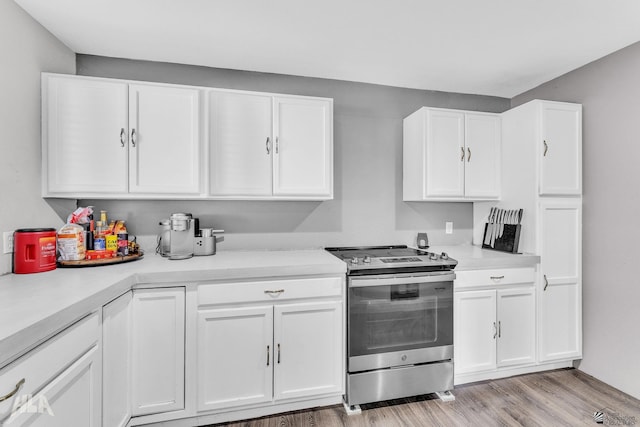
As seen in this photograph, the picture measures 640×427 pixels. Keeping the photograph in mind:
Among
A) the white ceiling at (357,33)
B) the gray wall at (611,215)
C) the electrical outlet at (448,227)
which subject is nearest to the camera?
the white ceiling at (357,33)

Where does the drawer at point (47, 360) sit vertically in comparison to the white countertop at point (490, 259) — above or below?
below

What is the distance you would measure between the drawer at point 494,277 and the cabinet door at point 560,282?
15 cm

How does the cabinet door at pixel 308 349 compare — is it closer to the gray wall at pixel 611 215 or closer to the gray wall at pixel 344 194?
the gray wall at pixel 344 194

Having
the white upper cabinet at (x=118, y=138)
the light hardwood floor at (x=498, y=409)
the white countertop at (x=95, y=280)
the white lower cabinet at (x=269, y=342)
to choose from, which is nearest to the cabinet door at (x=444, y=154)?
the white countertop at (x=95, y=280)

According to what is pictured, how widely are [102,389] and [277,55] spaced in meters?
2.31

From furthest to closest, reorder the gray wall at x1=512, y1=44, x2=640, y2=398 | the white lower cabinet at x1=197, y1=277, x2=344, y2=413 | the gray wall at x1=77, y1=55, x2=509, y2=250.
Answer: the gray wall at x1=77, y1=55, x2=509, y2=250
the gray wall at x1=512, y1=44, x2=640, y2=398
the white lower cabinet at x1=197, y1=277, x2=344, y2=413

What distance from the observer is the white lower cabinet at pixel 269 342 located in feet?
6.15

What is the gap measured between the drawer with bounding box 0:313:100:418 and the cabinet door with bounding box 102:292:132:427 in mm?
111

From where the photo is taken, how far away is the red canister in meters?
1.69

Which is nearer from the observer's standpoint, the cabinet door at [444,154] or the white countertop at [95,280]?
the white countertop at [95,280]

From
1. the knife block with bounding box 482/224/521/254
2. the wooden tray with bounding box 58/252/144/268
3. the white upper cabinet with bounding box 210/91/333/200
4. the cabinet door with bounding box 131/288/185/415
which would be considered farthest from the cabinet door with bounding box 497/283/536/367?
the wooden tray with bounding box 58/252/144/268

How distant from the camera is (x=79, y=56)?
2.29 m

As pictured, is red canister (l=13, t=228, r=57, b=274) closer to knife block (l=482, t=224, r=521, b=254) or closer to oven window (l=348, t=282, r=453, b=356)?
oven window (l=348, t=282, r=453, b=356)

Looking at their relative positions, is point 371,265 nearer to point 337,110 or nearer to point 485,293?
point 485,293
